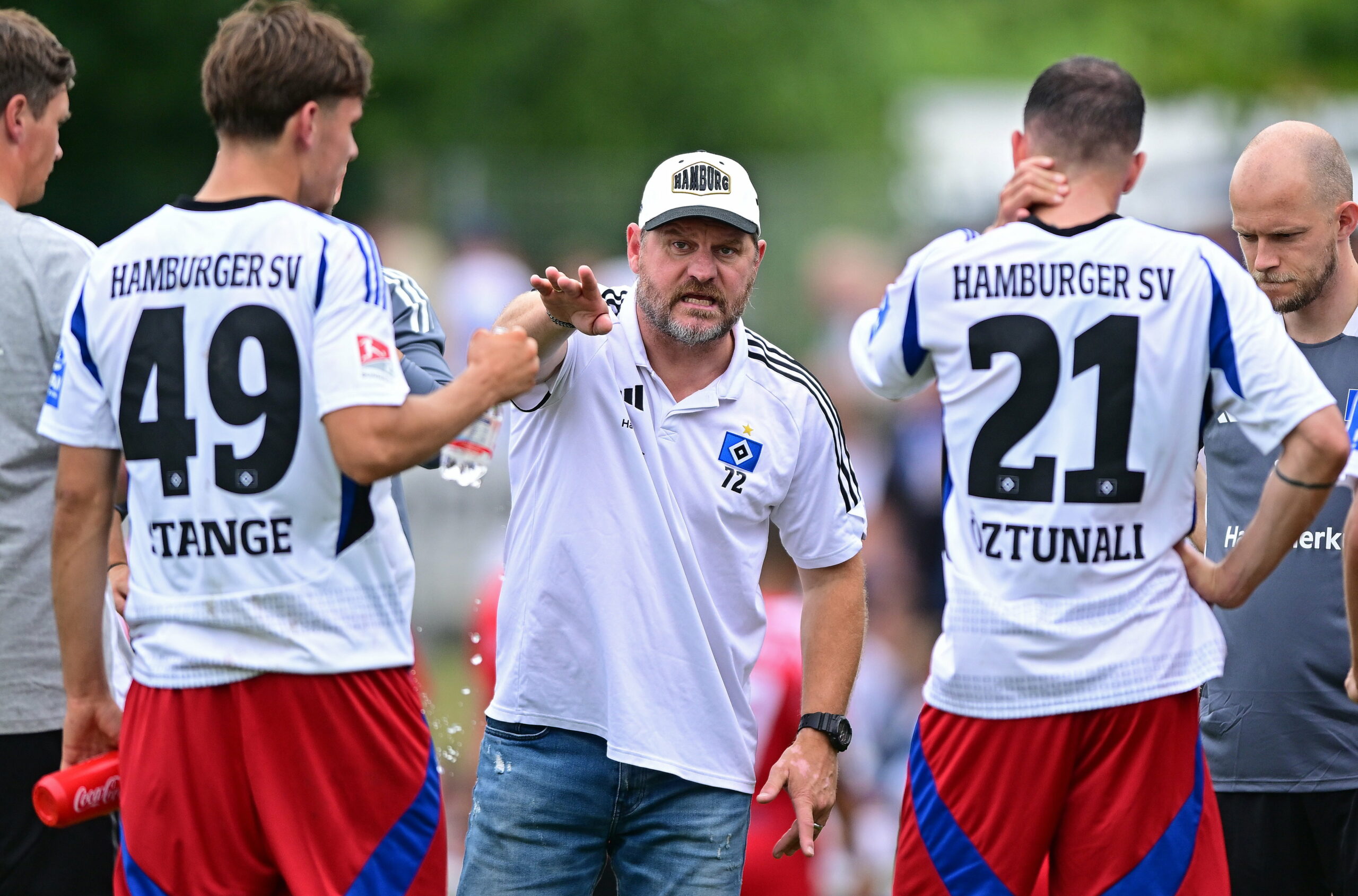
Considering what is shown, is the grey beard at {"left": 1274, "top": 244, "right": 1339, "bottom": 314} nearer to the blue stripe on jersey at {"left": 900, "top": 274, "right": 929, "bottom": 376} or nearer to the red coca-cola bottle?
the blue stripe on jersey at {"left": 900, "top": 274, "right": 929, "bottom": 376}

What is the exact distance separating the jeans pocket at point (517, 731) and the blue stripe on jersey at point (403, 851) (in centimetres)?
59

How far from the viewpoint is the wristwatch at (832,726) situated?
4.59 m

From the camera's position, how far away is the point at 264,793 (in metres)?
3.69

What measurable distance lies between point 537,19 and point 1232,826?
1746 cm

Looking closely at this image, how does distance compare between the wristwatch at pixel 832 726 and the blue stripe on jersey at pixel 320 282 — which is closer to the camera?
the blue stripe on jersey at pixel 320 282

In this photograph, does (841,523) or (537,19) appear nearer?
(841,523)

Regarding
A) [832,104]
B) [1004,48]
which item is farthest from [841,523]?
[1004,48]

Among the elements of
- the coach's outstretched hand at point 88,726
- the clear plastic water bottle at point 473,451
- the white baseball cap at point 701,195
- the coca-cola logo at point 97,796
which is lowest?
the coca-cola logo at point 97,796

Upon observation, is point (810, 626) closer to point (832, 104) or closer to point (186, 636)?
point (186, 636)

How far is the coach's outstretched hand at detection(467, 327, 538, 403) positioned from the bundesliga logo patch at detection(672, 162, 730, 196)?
38.4 inches

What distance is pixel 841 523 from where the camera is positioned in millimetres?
4672

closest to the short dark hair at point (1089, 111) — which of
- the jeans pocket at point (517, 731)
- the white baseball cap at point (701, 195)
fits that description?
the white baseball cap at point (701, 195)

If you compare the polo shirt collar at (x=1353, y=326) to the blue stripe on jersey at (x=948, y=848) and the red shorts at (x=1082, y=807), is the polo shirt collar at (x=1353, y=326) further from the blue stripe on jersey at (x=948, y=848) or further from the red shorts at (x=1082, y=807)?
the blue stripe on jersey at (x=948, y=848)

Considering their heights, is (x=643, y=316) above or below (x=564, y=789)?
above
